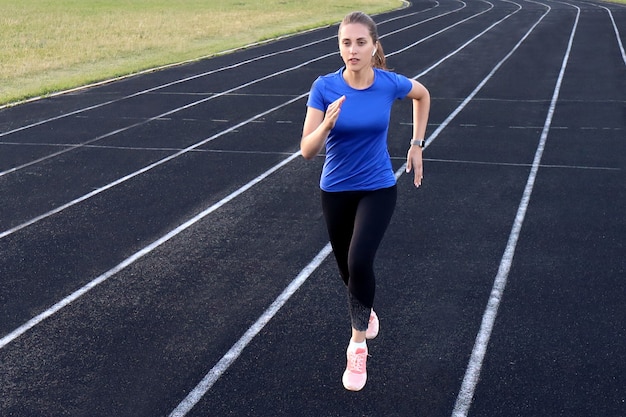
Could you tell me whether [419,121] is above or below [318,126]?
below

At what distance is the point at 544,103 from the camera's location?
52.3 feet

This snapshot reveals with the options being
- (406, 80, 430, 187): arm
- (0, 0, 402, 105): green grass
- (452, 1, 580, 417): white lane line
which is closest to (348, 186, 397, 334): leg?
(406, 80, 430, 187): arm

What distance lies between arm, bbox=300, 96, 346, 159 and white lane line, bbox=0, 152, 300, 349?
2684mm

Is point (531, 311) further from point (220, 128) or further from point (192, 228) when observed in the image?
point (220, 128)

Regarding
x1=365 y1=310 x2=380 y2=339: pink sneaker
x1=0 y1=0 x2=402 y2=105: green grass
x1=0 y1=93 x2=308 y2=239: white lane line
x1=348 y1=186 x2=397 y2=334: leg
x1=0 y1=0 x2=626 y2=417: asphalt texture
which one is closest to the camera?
x1=348 y1=186 x2=397 y2=334: leg

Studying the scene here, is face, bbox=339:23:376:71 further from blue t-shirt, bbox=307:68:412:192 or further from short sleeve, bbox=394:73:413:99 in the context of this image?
short sleeve, bbox=394:73:413:99

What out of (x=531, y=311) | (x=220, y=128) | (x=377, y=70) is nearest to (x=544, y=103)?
(x=220, y=128)

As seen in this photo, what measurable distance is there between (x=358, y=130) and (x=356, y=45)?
464mm

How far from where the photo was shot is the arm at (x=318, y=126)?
4.61 meters

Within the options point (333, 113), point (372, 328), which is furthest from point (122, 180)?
point (333, 113)

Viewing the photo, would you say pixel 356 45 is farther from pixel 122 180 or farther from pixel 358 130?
pixel 122 180

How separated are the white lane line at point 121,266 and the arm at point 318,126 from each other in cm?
268

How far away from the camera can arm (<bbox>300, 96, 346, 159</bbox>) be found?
4.61 metres

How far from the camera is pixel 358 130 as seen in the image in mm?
5004
